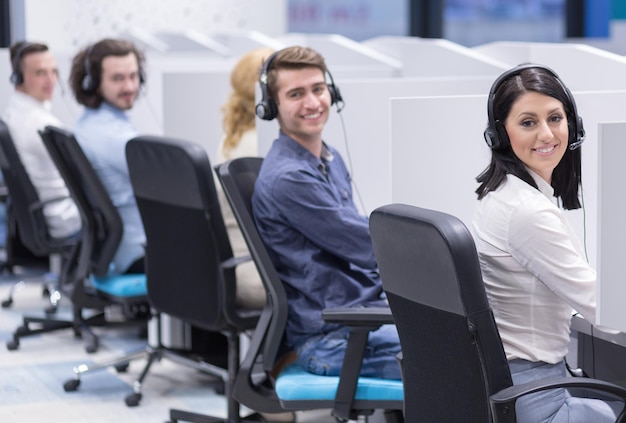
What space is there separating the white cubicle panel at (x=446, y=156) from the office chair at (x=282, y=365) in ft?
1.20

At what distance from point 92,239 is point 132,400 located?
0.57 metres

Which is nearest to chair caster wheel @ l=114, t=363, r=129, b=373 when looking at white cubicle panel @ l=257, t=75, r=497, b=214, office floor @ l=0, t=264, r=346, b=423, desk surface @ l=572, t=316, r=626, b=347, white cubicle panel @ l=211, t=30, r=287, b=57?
office floor @ l=0, t=264, r=346, b=423

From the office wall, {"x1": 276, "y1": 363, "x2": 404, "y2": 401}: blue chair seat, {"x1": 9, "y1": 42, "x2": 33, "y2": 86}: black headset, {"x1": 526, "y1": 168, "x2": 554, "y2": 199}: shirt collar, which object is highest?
the office wall

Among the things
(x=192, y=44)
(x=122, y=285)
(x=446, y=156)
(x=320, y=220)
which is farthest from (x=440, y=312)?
(x=192, y=44)

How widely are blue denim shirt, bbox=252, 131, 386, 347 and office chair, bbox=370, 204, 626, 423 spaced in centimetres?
62

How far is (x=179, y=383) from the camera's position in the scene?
3725mm

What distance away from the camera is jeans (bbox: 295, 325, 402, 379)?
8.00ft

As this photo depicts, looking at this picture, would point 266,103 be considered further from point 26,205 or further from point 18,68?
point 18,68

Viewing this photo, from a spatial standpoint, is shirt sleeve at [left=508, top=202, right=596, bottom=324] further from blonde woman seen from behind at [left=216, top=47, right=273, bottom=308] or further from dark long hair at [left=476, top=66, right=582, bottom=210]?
blonde woman seen from behind at [left=216, top=47, right=273, bottom=308]

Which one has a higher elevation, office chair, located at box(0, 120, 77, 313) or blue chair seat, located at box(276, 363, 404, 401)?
office chair, located at box(0, 120, 77, 313)

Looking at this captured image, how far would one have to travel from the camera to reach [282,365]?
2605 mm

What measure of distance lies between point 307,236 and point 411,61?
1.88 meters

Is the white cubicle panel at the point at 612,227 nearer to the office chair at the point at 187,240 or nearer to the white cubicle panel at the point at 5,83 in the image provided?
the office chair at the point at 187,240

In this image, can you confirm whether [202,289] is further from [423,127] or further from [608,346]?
[608,346]
